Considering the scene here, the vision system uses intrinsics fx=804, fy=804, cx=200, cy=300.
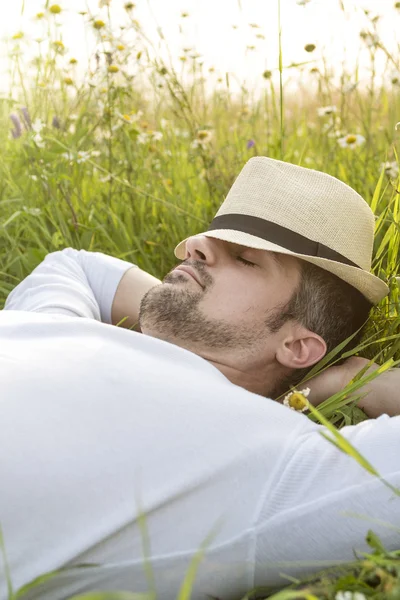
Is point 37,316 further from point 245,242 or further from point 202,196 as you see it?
point 202,196

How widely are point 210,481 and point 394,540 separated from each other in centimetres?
36

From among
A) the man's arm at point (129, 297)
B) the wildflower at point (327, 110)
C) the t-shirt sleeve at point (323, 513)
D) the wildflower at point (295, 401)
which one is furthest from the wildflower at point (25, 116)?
the t-shirt sleeve at point (323, 513)

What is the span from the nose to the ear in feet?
1.02

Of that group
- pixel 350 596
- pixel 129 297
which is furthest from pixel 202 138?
pixel 350 596

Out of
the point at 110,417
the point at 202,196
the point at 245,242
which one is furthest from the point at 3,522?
the point at 202,196

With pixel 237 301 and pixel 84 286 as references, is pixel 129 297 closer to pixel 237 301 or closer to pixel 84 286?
pixel 84 286

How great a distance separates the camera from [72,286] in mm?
2631

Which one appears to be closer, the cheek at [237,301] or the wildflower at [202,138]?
the cheek at [237,301]

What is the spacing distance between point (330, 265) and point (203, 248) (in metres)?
0.36

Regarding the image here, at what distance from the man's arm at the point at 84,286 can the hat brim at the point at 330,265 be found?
1.80 feet

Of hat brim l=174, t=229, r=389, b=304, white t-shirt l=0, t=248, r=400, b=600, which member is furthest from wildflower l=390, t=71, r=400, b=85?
white t-shirt l=0, t=248, r=400, b=600

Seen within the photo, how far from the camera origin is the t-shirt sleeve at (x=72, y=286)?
8.17ft

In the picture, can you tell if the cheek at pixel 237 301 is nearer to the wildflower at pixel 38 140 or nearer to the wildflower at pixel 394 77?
the wildflower at pixel 38 140

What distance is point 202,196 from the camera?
394cm
